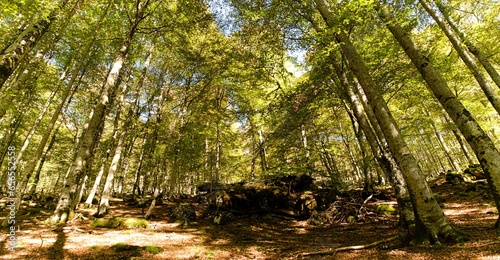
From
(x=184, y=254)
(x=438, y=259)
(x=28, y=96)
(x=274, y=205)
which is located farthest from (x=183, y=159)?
(x=438, y=259)

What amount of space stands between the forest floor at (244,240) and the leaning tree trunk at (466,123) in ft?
4.00

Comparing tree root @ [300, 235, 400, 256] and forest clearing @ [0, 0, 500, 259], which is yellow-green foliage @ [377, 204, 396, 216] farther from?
tree root @ [300, 235, 400, 256]

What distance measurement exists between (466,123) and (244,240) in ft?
23.7

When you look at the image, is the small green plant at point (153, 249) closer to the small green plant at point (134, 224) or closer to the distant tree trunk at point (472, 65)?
the small green plant at point (134, 224)

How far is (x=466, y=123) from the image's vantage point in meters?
5.04

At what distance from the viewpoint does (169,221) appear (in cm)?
1169

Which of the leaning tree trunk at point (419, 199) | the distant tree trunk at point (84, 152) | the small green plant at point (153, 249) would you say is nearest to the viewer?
the leaning tree trunk at point (419, 199)

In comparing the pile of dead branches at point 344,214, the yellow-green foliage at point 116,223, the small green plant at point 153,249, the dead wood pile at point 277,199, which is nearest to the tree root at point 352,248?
the small green plant at point 153,249

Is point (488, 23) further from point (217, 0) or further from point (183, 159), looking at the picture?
point (183, 159)

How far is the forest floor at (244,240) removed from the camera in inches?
185

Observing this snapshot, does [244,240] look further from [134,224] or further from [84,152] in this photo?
[84,152]

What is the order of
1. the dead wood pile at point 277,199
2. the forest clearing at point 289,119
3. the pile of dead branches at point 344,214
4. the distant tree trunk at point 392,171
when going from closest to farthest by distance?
the forest clearing at point 289,119 → the distant tree trunk at point 392,171 → the pile of dead branches at point 344,214 → the dead wood pile at point 277,199

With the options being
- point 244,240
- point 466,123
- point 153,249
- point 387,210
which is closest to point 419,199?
point 466,123

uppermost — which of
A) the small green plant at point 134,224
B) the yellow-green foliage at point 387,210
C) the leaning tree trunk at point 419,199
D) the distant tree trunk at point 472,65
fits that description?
the distant tree trunk at point 472,65
